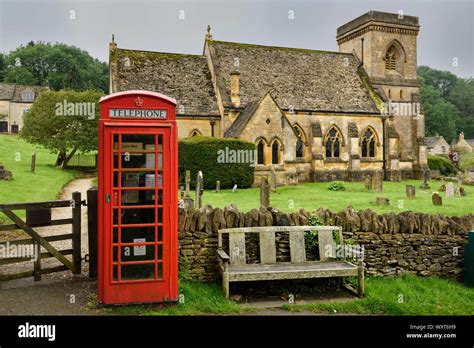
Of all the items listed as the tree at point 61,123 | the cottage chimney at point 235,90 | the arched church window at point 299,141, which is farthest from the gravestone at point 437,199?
the tree at point 61,123

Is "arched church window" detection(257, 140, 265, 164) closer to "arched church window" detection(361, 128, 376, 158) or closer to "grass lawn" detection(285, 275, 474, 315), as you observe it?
"arched church window" detection(361, 128, 376, 158)

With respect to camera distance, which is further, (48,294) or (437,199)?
(437,199)

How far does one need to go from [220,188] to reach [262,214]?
17.2m

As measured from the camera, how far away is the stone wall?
751 cm

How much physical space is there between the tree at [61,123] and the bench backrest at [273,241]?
26863 mm

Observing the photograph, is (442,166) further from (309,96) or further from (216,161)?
(216,161)

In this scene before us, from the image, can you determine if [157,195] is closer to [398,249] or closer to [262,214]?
[262,214]

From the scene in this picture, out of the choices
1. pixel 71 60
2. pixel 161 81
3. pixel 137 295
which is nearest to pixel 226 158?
pixel 161 81

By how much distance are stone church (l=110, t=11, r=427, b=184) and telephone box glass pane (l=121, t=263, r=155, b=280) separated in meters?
20.7

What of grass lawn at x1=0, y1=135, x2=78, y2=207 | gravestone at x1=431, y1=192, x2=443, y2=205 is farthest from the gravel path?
gravestone at x1=431, y1=192, x2=443, y2=205

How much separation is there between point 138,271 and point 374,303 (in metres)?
3.83

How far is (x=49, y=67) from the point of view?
74.8m

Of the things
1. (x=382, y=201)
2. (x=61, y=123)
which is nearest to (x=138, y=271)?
(x=382, y=201)

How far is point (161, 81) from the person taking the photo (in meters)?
30.2
